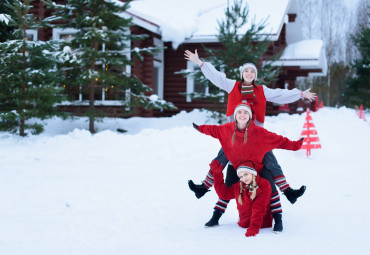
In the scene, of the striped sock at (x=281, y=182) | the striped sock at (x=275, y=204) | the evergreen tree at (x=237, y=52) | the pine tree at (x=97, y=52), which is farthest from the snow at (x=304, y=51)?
the striped sock at (x=275, y=204)

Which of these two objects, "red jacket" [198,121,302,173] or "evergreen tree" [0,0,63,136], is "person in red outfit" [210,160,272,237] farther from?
"evergreen tree" [0,0,63,136]

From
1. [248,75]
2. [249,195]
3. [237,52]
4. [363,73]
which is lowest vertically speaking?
[249,195]

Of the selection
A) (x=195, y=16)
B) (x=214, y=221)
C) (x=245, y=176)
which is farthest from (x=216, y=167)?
(x=195, y=16)

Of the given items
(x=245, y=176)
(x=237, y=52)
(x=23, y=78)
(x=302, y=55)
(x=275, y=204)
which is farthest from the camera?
(x=302, y=55)

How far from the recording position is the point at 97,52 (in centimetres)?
1080

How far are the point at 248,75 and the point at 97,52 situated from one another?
7587 mm

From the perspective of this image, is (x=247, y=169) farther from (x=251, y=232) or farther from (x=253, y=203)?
(x=251, y=232)

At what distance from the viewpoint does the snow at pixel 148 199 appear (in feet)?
11.0

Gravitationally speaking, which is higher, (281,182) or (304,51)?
(304,51)

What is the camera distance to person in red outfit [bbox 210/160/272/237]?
369 centimetres

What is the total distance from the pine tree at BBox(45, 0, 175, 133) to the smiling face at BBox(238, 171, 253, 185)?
776 cm

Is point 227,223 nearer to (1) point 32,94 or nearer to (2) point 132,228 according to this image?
(2) point 132,228

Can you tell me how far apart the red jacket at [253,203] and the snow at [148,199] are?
0.49 feet

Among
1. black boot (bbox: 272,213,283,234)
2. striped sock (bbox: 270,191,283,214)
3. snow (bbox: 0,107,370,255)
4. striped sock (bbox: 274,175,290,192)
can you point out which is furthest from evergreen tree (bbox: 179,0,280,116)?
black boot (bbox: 272,213,283,234)
